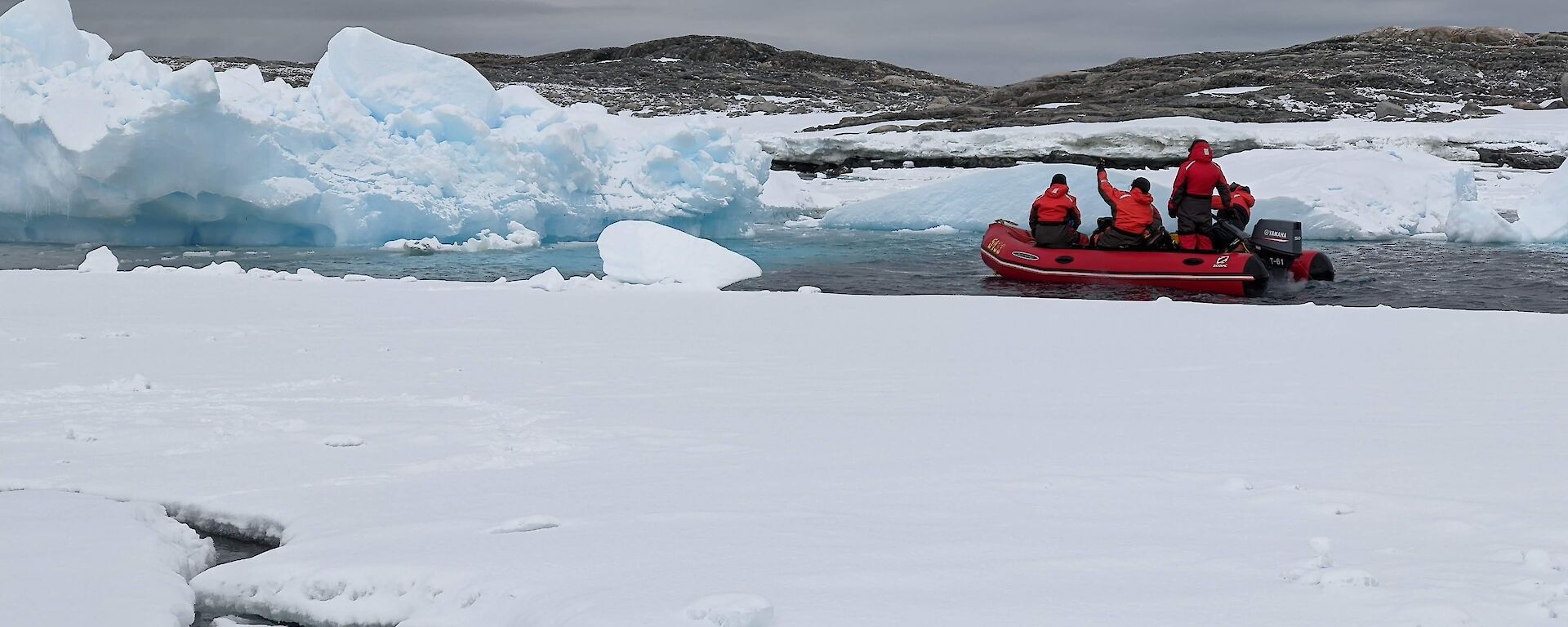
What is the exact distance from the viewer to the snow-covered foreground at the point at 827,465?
2.41 metres

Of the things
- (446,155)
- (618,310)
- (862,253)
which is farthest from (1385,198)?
(618,310)

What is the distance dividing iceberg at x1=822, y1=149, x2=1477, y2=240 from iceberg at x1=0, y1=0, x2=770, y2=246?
Result: 354cm

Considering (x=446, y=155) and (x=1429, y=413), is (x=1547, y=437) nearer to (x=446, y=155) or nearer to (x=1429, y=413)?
(x=1429, y=413)

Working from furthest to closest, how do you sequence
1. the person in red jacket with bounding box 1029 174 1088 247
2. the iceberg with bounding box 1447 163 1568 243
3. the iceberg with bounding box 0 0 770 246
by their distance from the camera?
the iceberg with bounding box 1447 163 1568 243, the iceberg with bounding box 0 0 770 246, the person in red jacket with bounding box 1029 174 1088 247

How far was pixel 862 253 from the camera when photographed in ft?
52.0

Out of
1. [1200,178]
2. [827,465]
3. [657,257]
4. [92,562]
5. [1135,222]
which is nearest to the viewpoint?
[92,562]

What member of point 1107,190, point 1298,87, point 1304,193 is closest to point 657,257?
point 1107,190

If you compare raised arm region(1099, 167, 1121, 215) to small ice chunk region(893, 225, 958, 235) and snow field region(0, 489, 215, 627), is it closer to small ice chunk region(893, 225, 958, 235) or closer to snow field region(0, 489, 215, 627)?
small ice chunk region(893, 225, 958, 235)

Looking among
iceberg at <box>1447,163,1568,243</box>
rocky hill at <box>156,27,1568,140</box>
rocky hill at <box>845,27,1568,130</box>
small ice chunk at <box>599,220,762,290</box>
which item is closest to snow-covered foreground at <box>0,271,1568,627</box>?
small ice chunk at <box>599,220,762,290</box>

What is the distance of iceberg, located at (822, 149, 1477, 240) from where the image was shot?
17.0 meters

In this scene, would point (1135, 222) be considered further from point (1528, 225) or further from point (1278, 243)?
point (1528, 225)

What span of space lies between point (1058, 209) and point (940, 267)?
229 centimetres

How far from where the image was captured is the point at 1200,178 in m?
11.3

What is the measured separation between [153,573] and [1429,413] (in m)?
3.70
